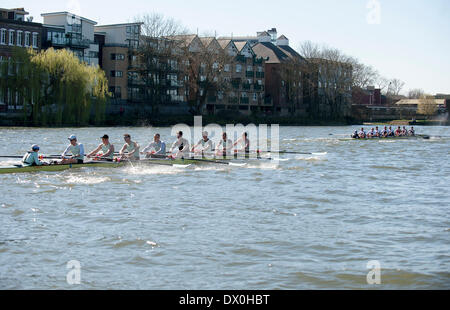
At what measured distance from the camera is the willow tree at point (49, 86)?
57375 millimetres

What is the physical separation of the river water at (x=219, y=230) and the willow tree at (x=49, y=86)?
35.4 metres

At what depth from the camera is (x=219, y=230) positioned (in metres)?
14.8

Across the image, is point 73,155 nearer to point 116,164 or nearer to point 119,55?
point 116,164

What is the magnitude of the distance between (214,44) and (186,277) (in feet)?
272

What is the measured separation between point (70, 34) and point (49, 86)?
21471mm

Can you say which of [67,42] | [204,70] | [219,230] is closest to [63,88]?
[67,42]

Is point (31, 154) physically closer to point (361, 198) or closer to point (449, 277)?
point (361, 198)

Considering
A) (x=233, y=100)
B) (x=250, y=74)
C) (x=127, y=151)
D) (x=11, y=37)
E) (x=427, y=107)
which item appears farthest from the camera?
(x=427, y=107)

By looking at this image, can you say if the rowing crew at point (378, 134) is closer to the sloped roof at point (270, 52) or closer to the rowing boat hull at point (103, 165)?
the rowing boat hull at point (103, 165)

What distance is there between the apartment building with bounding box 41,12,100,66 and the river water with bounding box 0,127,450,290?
56273mm

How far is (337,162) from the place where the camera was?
113 ft

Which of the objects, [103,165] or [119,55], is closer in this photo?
[103,165]
